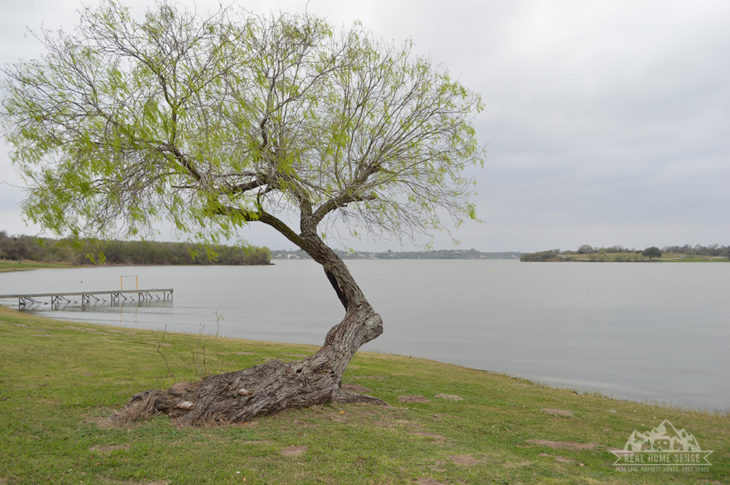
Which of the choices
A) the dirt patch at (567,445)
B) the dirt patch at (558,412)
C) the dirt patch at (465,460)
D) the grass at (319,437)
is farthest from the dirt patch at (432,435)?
the dirt patch at (558,412)

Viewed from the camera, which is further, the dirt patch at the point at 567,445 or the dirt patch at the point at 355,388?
the dirt patch at the point at 355,388

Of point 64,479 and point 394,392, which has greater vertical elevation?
point 64,479

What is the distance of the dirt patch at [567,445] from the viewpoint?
8.06 m

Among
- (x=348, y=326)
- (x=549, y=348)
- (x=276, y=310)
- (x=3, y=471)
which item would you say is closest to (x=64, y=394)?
(x=3, y=471)

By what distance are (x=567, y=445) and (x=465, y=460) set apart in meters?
3.15

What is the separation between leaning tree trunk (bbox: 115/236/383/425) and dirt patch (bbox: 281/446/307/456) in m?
1.56

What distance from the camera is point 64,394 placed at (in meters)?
8.78

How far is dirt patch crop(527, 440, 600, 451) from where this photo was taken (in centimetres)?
806

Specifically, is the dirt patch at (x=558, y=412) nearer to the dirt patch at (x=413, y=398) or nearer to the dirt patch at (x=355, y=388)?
the dirt patch at (x=413, y=398)

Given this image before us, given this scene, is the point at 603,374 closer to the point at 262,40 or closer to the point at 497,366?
the point at 497,366

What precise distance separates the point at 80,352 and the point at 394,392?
32.8 feet

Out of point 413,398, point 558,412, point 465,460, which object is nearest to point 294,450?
point 465,460

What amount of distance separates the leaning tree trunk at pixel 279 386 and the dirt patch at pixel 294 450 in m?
1.56

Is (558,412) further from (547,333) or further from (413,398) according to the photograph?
(547,333)
